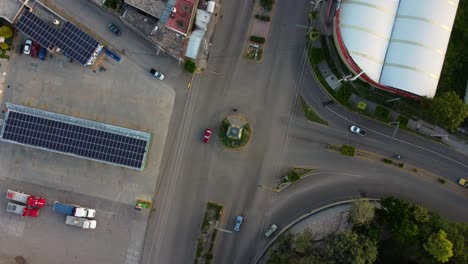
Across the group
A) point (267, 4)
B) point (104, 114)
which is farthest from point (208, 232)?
point (267, 4)

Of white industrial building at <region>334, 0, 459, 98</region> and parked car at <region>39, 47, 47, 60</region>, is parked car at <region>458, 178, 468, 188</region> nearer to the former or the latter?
white industrial building at <region>334, 0, 459, 98</region>

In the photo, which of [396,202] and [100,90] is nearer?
[396,202]

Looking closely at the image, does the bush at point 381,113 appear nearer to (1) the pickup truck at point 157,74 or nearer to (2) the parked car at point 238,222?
(2) the parked car at point 238,222

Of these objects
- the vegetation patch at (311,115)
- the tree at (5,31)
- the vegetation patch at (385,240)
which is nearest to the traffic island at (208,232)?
the vegetation patch at (385,240)

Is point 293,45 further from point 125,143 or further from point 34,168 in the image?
point 34,168

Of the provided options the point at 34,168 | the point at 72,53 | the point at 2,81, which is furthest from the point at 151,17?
the point at 34,168

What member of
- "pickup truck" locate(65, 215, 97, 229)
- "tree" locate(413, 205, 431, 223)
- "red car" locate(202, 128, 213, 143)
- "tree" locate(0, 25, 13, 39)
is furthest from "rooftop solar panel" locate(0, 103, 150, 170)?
"tree" locate(413, 205, 431, 223)

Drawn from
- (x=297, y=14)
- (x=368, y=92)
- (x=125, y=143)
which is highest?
(x=297, y=14)
